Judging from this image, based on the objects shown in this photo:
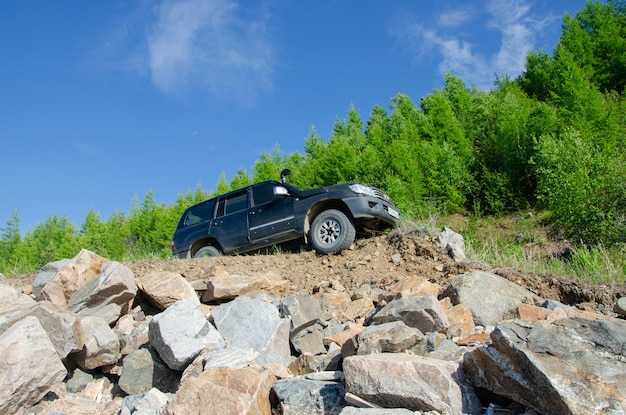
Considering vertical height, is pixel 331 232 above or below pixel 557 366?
above

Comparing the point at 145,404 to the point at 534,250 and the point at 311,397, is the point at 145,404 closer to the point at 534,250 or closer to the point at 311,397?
the point at 311,397

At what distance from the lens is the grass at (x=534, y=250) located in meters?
7.25

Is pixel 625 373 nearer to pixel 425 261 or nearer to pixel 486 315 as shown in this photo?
pixel 486 315

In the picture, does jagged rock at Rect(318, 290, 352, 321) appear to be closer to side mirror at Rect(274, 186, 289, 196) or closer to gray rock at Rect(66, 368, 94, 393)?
gray rock at Rect(66, 368, 94, 393)

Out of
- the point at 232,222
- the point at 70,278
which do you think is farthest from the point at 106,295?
the point at 232,222

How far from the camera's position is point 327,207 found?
9.32 m

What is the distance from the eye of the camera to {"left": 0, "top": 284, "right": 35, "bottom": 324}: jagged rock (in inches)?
234

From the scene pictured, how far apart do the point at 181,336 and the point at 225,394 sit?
125 cm

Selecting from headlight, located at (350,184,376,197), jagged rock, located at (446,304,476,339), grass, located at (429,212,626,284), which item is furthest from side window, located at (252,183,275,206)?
jagged rock, located at (446,304,476,339)

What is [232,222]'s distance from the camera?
10172mm

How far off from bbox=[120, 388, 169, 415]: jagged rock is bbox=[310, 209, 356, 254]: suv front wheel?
512 cm

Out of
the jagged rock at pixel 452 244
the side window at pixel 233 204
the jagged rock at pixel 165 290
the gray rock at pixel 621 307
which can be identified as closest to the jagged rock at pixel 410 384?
the gray rock at pixel 621 307

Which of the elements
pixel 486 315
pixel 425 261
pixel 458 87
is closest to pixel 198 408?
pixel 486 315

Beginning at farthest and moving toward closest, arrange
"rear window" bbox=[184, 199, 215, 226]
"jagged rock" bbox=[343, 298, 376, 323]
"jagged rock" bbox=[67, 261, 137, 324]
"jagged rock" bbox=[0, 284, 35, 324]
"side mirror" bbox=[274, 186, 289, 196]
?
"rear window" bbox=[184, 199, 215, 226] < "side mirror" bbox=[274, 186, 289, 196] < "jagged rock" bbox=[343, 298, 376, 323] < "jagged rock" bbox=[0, 284, 35, 324] < "jagged rock" bbox=[67, 261, 137, 324]
